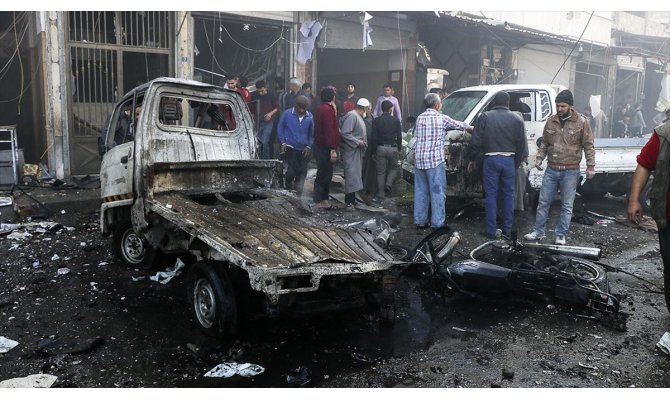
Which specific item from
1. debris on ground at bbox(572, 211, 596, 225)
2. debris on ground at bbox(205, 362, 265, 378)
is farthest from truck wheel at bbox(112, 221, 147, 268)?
debris on ground at bbox(572, 211, 596, 225)

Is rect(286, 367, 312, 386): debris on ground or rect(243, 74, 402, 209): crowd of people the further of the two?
rect(243, 74, 402, 209): crowd of people

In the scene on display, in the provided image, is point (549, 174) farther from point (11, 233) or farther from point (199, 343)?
point (11, 233)

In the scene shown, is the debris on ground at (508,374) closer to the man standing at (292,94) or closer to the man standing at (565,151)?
the man standing at (565,151)

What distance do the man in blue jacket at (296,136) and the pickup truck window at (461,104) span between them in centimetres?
238

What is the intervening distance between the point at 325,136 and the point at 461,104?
8.21ft

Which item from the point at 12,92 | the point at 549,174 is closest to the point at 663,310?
the point at 549,174

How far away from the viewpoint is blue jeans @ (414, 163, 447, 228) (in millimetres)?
7664

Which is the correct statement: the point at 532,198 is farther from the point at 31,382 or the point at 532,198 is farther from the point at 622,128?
the point at 622,128

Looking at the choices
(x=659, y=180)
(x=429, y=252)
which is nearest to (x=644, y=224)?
(x=429, y=252)

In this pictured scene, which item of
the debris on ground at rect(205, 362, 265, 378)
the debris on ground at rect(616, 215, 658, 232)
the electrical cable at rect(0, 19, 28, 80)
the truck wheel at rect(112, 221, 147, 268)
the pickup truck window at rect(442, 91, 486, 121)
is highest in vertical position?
the electrical cable at rect(0, 19, 28, 80)

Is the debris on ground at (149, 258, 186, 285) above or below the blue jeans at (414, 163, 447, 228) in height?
below

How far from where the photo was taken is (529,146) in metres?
8.93

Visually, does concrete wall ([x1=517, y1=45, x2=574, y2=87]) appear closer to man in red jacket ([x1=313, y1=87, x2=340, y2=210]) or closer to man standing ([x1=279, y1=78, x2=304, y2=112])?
man standing ([x1=279, y1=78, x2=304, y2=112])

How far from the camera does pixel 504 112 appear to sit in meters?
7.23
